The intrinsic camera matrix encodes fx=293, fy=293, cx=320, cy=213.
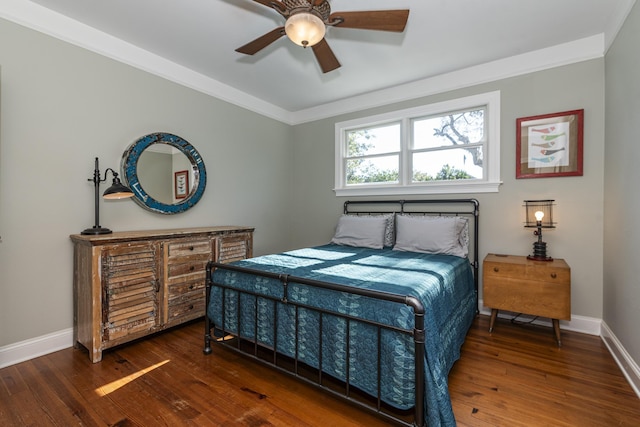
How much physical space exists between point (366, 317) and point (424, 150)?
8.78 ft

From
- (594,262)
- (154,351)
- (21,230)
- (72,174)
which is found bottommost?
(154,351)

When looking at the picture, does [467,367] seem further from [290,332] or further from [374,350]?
[290,332]

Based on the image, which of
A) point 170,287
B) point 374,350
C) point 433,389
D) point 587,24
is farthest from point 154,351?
point 587,24

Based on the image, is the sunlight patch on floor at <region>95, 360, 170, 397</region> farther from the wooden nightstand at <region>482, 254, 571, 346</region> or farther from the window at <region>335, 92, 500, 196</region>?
the window at <region>335, 92, 500, 196</region>

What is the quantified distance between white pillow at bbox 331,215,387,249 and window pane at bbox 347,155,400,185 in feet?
2.29

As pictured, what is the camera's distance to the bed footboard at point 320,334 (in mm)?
1353

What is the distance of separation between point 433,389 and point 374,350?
32 centimetres

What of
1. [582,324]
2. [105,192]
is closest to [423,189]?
[582,324]

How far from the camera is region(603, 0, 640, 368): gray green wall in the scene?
196 cm

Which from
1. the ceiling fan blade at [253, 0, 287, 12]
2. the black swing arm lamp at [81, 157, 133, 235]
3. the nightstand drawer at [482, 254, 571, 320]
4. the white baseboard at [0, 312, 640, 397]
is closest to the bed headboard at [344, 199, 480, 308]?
the nightstand drawer at [482, 254, 571, 320]

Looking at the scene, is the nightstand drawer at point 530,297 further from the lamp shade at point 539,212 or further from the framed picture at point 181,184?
the framed picture at point 181,184

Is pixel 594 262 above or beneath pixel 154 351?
above

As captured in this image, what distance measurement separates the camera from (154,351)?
2.36 metres

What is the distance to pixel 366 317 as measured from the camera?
1567 millimetres
